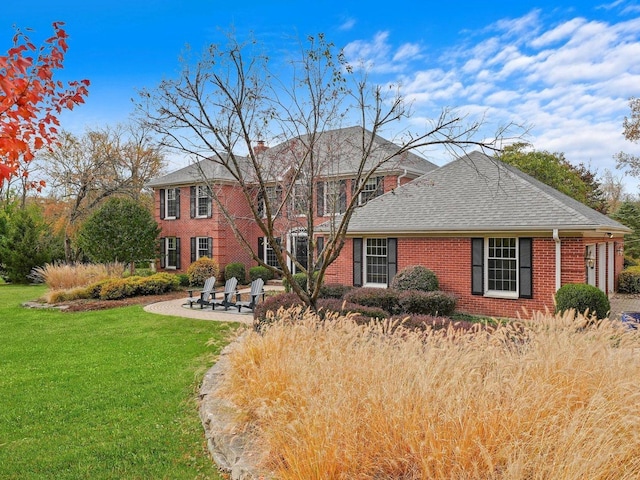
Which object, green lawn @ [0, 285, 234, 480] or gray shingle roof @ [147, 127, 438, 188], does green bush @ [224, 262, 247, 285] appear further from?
green lawn @ [0, 285, 234, 480]

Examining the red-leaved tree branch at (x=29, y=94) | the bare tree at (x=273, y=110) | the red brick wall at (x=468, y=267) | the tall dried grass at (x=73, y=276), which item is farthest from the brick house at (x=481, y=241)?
the red-leaved tree branch at (x=29, y=94)

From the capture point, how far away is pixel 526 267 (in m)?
12.7

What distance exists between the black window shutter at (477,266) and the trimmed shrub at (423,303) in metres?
2.07

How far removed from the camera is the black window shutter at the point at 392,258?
1518 centimetres

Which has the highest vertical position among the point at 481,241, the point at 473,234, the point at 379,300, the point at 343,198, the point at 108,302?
the point at 343,198

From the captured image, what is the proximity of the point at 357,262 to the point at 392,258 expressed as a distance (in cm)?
143

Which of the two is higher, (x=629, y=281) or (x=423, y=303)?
(x=423, y=303)

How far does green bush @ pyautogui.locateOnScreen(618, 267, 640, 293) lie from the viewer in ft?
61.2

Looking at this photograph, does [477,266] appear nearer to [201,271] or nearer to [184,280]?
[201,271]

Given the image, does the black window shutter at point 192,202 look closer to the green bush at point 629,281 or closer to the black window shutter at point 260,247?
the black window shutter at point 260,247

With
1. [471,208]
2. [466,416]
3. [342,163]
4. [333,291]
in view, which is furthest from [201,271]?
[466,416]

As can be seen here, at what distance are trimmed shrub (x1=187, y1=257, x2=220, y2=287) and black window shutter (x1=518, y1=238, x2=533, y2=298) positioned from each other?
13674 millimetres

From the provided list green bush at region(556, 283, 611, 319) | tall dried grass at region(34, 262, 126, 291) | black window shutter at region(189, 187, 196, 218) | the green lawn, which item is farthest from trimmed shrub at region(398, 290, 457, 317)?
black window shutter at region(189, 187, 196, 218)

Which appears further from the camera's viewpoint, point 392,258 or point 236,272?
point 236,272
